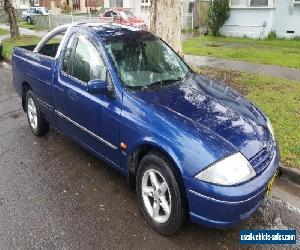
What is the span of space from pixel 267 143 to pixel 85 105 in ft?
6.83

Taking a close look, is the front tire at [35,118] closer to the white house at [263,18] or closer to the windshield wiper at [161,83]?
the windshield wiper at [161,83]

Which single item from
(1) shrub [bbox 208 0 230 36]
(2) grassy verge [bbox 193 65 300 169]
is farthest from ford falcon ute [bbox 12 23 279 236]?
(1) shrub [bbox 208 0 230 36]

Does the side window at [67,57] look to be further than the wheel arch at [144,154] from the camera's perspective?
Yes

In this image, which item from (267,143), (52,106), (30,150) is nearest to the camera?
(267,143)

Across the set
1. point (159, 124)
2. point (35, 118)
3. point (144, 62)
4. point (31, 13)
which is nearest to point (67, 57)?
point (144, 62)

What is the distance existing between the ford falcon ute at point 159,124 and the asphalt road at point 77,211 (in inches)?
9.7

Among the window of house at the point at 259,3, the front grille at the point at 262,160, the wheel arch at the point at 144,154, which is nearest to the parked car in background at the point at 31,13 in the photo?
the window of house at the point at 259,3

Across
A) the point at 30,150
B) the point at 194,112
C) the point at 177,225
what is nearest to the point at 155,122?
the point at 194,112

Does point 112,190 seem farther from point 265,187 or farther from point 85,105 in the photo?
point 265,187

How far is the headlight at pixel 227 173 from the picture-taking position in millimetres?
3105

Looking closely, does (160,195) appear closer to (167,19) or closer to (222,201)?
(222,201)

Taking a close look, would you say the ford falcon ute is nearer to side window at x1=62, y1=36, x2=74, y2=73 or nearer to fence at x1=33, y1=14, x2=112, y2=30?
side window at x1=62, y1=36, x2=74, y2=73

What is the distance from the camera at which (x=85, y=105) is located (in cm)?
436

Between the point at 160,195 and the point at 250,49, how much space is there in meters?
11.9
